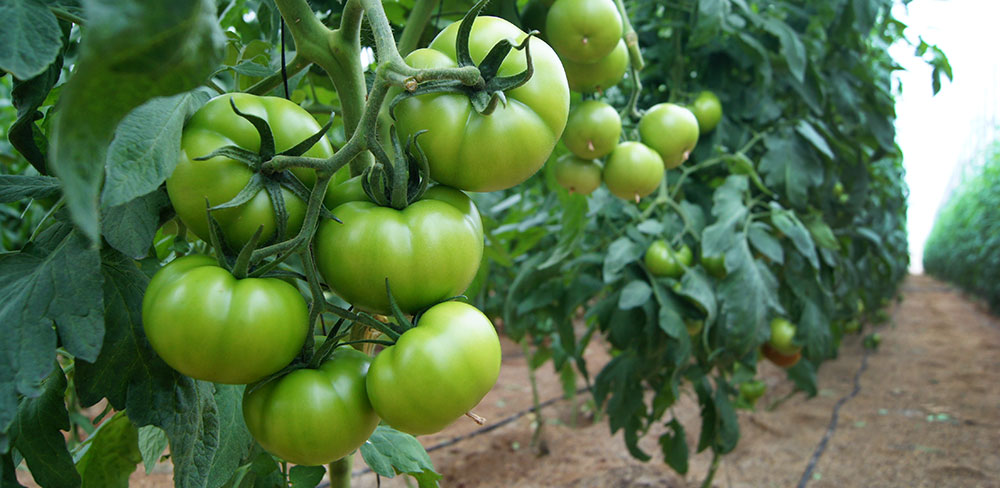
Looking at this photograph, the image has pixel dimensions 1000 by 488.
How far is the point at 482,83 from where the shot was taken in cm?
45

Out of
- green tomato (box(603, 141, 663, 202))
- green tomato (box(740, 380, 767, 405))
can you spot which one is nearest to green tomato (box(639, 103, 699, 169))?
green tomato (box(603, 141, 663, 202))

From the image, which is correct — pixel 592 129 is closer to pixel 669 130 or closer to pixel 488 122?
pixel 669 130

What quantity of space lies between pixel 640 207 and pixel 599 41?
4.03 feet

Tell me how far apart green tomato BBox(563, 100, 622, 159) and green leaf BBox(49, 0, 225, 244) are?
733 mm

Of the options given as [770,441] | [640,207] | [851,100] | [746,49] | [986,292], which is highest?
[746,49]

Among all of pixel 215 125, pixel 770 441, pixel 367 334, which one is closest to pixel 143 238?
pixel 215 125

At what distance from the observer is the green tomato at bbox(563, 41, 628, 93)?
34.6 inches

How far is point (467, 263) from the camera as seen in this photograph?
0.48m

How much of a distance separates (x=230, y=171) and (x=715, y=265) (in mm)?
1441

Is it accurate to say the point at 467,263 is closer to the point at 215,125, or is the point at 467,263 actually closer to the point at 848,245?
the point at 215,125

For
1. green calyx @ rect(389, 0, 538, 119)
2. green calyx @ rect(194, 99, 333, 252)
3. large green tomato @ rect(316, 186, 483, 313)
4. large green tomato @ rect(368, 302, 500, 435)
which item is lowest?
large green tomato @ rect(368, 302, 500, 435)

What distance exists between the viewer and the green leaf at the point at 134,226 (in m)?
0.45

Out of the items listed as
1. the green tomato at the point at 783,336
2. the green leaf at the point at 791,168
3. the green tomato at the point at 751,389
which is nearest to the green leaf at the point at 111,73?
the green leaf at the point at 791,168

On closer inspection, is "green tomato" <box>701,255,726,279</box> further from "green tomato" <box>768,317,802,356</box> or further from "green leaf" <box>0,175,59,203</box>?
"green leaf" <box>0,175,59,203</box>
